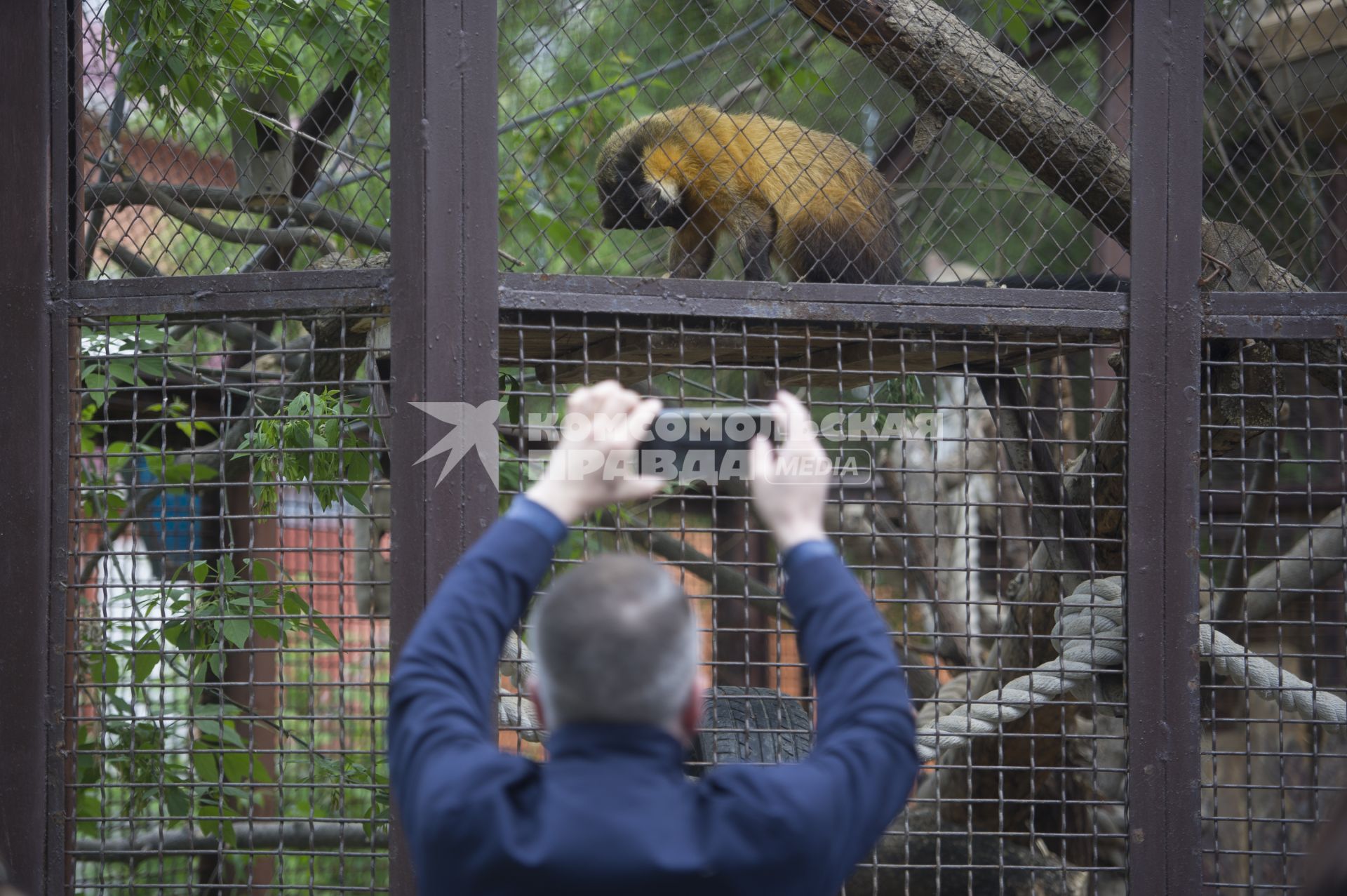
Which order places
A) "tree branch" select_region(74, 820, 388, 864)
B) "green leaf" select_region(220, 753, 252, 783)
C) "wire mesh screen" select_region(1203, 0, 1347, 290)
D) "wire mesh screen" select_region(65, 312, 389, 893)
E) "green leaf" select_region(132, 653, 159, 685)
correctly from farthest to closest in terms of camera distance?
"wire mesh screen" select_region(1203, 0, 1347, 290) < "green leaf" select_region(220, 753, 252, 783) < "tree branch" select_region(74, 820, 388, 864) < "green leaf" select_region(132, 653, 159, 685) < "wire mesh screen" select_region(65, 312, 389, 893)

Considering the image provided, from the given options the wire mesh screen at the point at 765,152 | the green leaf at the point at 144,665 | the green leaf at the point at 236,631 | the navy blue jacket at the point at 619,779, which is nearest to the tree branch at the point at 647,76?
the wire mesh screen at the point at 765,152

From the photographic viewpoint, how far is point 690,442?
3.01m

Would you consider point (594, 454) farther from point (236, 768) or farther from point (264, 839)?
point (264, 839)

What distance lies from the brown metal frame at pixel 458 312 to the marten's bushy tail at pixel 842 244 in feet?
3.91

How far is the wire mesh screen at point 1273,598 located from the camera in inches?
115

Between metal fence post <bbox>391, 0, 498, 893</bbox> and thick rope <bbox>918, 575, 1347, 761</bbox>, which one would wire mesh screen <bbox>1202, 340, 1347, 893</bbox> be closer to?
thick rope <bbox>918, 575, 1347, 761</bbox>

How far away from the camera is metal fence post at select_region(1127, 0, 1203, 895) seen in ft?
8.98

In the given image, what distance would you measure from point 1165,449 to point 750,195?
74.0 inches

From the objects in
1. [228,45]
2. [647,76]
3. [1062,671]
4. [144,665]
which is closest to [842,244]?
[647,76]

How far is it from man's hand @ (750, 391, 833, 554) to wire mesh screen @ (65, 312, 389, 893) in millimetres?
1106

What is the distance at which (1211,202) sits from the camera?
6102 millimetres

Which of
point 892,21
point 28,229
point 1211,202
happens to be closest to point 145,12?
point 28,229

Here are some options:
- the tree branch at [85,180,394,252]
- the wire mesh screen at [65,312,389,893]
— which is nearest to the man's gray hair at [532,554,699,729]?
the wire mesh screen at [65,312,389,893]

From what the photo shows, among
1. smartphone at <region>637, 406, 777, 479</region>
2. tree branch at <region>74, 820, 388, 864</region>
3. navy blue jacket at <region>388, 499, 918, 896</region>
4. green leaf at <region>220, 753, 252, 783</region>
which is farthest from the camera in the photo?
green leaf at <region>220, 753, 252, 783</region>
